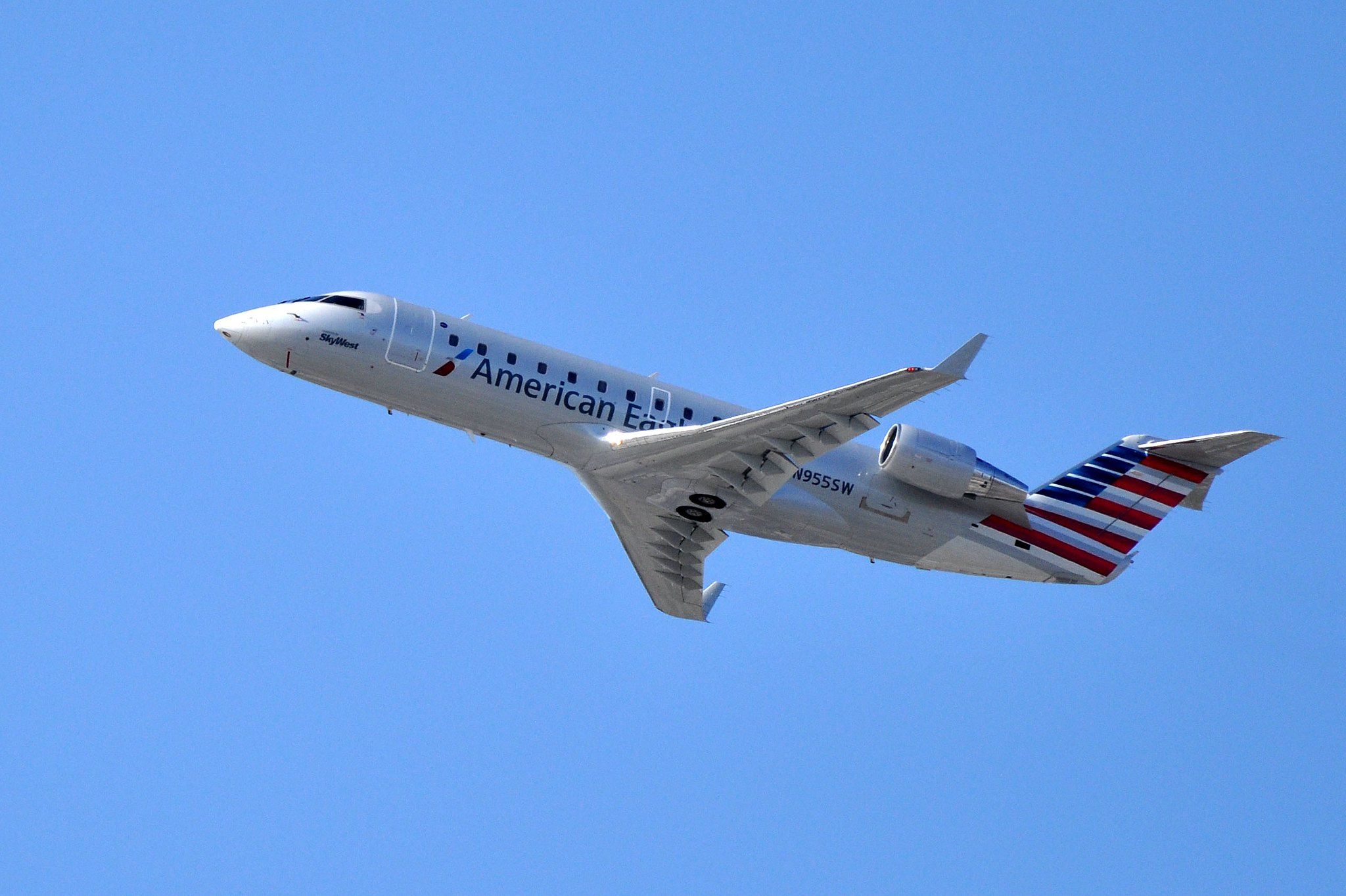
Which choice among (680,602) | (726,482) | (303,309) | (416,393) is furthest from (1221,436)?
(303,309)

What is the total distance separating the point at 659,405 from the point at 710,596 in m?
6.12

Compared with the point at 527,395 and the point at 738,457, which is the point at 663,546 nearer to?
the point at 738,457

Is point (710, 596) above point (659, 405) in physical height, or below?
below

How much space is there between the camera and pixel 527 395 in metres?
26.3

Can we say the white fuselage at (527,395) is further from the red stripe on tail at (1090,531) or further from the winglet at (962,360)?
the winglet at (962,360)

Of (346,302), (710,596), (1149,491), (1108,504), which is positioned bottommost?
(710,596)

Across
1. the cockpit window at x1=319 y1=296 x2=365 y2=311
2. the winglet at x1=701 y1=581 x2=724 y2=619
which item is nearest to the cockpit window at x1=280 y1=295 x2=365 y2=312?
the cockpit window at x1=319 y1=296 x2=365 y2=311

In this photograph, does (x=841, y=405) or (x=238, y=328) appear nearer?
(x=841, y=405)

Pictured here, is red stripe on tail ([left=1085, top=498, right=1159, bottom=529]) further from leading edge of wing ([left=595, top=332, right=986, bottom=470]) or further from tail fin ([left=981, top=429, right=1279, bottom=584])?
leading edge of wing ([left=595, top=332, right=986, bottom=470])

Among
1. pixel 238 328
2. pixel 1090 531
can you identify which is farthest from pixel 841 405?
pixel 238 328

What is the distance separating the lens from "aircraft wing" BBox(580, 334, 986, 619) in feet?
76.9

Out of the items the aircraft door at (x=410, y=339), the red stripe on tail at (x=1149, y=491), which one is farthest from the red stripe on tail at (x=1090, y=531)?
the aircraft door at (x=410, y=339)

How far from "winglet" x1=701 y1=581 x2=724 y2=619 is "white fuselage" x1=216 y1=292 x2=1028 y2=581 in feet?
12.5

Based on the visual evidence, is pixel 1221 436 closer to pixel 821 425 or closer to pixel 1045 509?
pixel 1045 509
